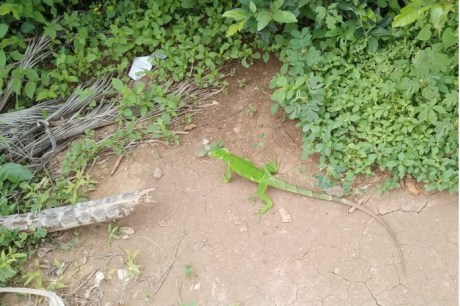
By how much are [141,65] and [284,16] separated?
1.67m

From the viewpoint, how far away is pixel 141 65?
5277 mm

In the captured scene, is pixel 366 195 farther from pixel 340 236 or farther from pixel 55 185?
pixel 55 185

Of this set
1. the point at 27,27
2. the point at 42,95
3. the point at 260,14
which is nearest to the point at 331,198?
the point at 260,14

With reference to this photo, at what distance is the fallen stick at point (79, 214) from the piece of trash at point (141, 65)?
1.39 m

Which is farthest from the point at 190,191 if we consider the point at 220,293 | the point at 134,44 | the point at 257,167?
the point at 134,44

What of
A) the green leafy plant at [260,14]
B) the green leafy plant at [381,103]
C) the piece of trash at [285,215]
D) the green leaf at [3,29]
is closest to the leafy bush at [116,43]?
the green leaf at [3,29]

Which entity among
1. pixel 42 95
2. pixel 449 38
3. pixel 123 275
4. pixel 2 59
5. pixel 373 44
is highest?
pixel 449 38

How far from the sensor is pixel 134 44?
5203 mm

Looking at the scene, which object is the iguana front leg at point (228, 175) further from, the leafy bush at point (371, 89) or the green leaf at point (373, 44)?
the green leaf at point (373, 44)

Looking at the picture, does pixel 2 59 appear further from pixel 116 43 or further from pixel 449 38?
pixel 449 38

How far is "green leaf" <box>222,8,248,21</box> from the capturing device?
14.1 ft

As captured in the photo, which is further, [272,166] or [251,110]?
[251,110]

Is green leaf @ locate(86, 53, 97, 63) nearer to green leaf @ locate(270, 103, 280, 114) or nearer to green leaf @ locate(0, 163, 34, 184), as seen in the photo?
green leaf @ locate(0, 163, 34, 184)

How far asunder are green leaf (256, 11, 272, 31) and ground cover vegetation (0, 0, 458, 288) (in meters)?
0.01
